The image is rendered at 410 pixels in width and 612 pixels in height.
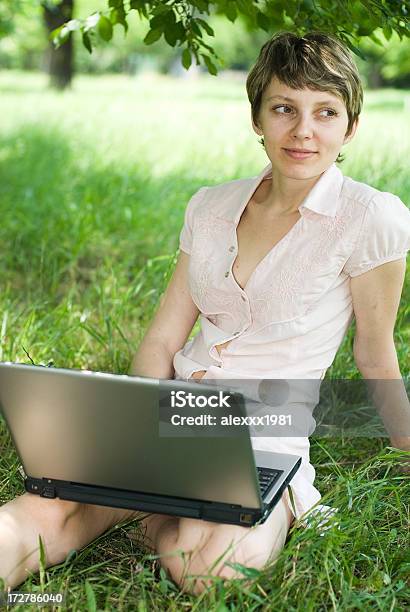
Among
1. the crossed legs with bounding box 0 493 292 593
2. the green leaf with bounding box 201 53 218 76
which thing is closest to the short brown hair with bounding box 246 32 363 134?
the green leaf with bounding box 201 53 218 76

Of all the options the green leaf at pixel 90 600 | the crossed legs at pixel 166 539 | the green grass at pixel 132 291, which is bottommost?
the green grass at pixel 132 291

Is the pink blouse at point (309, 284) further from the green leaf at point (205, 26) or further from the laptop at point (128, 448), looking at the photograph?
the green leaf at point (205, 26)

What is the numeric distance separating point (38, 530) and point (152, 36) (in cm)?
164

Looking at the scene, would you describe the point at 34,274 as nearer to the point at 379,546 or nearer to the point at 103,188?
the point at 103,188

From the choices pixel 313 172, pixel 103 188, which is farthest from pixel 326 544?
pixel 103 188

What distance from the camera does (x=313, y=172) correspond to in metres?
2.20

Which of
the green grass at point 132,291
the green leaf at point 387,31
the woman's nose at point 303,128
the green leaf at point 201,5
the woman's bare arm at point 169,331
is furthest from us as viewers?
the green leaf at point 201,5

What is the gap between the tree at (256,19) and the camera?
262cm

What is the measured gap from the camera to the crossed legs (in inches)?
73.6

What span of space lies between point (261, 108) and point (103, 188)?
11.1 feet

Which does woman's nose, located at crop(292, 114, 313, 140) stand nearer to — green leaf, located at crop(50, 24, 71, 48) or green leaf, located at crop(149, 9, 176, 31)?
green leaf, located at crop(149, 9, 176, 31)

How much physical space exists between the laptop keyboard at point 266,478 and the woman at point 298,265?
0.31ft

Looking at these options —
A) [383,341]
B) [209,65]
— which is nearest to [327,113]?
[383,341]

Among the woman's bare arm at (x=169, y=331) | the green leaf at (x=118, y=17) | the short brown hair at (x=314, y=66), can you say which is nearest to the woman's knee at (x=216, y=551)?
the woman's bare arm at (x=169, y=331)
